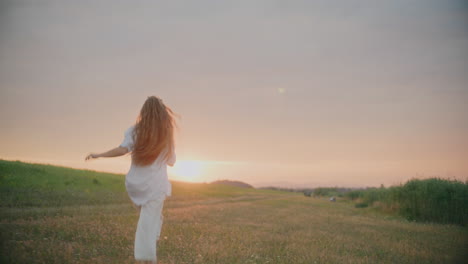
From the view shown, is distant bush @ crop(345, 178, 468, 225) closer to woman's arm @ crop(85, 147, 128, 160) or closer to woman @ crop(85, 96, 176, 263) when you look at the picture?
woman @ crop(85, 96, 176, 263)

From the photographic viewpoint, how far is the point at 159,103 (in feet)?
22.7

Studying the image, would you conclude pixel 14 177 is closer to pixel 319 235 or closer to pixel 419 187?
pixel 319 235

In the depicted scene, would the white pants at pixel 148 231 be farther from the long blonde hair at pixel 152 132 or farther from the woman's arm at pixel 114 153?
the woman's arm at pixel 114 153

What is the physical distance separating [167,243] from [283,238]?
482 centimetres

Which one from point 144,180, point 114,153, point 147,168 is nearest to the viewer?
point 114,153

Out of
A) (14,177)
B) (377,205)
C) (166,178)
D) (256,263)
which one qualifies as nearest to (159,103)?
(166,178)

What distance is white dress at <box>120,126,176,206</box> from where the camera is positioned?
21.5 ft

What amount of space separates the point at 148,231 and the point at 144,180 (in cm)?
104

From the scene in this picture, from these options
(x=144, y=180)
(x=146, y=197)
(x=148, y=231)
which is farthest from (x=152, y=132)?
(x=148, y=231)

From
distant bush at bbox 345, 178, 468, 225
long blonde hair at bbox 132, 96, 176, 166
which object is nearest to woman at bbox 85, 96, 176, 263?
long blonde hair at bbox 132, 96, 176, 166

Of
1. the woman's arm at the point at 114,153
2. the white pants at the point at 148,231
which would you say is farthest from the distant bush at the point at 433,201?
the woman's arm at the point at 114,153

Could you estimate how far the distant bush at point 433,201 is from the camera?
23438mm

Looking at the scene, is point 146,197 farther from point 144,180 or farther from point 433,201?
point 433,201

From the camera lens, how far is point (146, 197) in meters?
6.56
